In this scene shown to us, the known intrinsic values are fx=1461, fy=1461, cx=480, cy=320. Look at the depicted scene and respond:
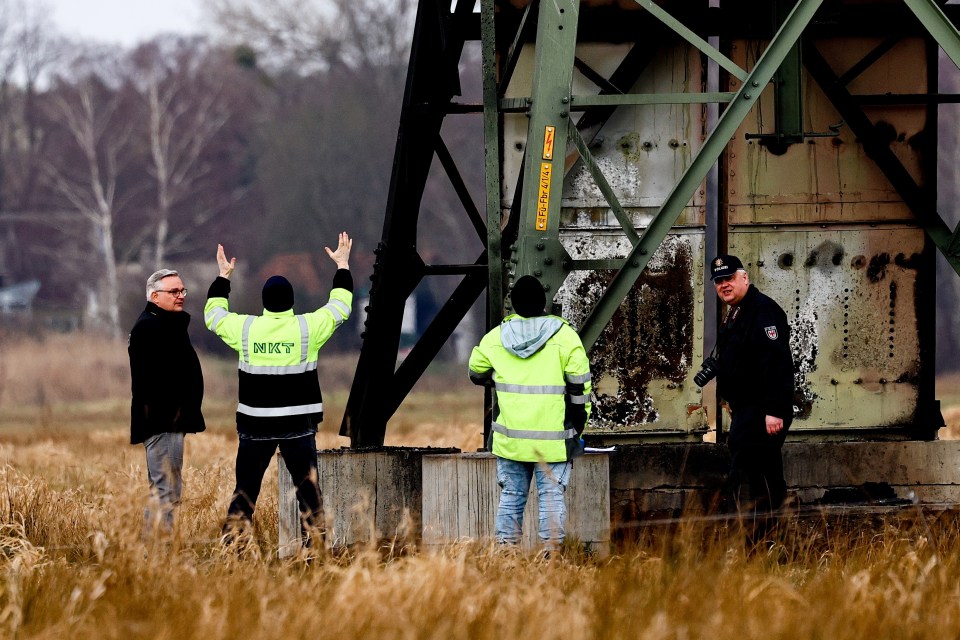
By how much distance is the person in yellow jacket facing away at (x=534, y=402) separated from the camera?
27.0 ft

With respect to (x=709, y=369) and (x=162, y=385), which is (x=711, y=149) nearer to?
(x=709, y=369)

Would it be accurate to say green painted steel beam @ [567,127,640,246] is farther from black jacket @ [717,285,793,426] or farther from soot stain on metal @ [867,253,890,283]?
soot stain on metal @ [867,253,890,283]

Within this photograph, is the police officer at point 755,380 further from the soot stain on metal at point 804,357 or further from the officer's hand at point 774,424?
the soot stain on metal at point 804,357

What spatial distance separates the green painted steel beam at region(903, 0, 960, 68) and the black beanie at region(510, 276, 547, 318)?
2.68 metres

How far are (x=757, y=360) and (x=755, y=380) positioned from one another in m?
0.13

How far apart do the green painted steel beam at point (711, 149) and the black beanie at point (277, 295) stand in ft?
6.21

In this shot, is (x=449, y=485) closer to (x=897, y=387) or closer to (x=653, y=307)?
(x=653, y=307)

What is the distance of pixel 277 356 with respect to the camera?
29.2ft

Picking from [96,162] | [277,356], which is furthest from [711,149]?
[96,162]

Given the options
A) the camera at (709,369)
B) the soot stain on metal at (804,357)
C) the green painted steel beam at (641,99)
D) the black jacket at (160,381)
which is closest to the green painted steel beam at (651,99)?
the green painted steel beam at (641,99)

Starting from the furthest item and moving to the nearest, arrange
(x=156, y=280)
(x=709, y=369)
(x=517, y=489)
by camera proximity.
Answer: (x=156, y=280), (x=709, y=369), (x=517, y=489)

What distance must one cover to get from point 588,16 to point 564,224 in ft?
4.88

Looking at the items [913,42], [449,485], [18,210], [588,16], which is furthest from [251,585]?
[18,210]

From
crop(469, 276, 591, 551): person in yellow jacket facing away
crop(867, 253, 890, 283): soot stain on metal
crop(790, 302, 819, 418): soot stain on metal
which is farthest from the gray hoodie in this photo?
crop(867, 253, 890, 283): soot stain on metal
